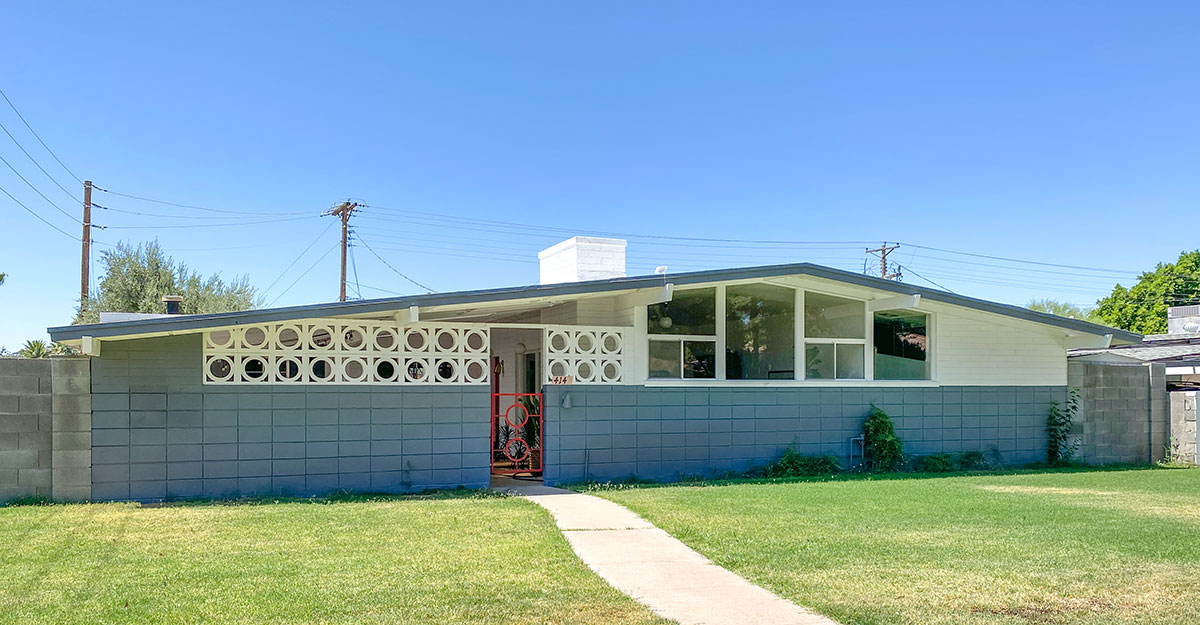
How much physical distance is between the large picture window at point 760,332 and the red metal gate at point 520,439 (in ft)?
10.4

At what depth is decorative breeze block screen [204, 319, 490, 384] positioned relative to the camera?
12078mm

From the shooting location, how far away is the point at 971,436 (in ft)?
53.5

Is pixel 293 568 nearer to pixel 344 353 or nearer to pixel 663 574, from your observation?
pixel 663 574

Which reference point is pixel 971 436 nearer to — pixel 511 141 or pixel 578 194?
pixel 511 141

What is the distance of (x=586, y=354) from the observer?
14.1 meters

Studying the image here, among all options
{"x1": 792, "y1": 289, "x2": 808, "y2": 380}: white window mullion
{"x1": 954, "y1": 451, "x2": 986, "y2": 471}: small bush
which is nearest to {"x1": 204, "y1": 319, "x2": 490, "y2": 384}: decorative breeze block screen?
{"x1": 792, "y1": 289, "x2": 808, "y2": 380}: white window mullion

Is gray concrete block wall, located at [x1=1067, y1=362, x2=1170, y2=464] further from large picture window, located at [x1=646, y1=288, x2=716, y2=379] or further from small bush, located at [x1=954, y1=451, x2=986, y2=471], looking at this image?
large picture window, located at [x1=646, y1=288, x2=716, y2=379]

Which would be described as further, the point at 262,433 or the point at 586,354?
the point at 586,354

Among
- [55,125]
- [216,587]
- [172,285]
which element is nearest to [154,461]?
[216,587]

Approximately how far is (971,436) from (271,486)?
11.3m

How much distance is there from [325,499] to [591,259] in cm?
577

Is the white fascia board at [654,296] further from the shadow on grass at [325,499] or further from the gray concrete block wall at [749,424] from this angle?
the shadow on grass at [325,499]

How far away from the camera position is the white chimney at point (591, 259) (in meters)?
15.3

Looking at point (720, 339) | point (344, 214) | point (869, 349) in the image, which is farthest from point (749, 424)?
point (344, 214)
